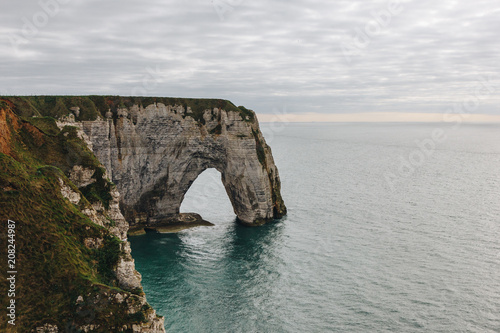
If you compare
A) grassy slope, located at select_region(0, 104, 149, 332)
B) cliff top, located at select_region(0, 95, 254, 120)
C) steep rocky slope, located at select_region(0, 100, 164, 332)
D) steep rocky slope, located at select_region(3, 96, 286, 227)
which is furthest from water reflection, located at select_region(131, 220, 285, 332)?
cliff top, located at select_region(0, 95, 254, 120)

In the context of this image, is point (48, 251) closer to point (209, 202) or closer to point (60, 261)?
point (60, 261)

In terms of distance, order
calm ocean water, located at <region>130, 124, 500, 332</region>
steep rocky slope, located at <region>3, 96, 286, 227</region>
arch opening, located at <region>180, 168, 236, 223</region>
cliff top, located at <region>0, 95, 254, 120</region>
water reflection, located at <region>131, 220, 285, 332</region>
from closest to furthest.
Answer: calm ocean water, located at <region>130, 124, 500, 332</region>, water reflection, located at <region>131, 220, 285, 332</region>, cliff top, located at <region>0, 95, 254, 120</region>, steep rocky slope, located at <region>3, 96, 286, 227</region>, arch opening, located at <region>180, 168, 236, 223</region>

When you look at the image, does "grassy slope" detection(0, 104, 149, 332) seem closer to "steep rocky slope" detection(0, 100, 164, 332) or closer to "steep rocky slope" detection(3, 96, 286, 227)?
"steep rocky slope" detection(0, 100, 164, 332)

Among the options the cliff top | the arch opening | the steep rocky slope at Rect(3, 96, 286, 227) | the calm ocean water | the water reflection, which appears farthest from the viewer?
the arch opening

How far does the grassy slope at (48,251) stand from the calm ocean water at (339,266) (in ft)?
51.7

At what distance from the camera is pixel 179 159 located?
232 ft

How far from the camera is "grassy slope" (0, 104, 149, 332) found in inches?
889

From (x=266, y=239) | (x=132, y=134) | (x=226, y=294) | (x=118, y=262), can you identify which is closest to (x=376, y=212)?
(x=266, y=239)

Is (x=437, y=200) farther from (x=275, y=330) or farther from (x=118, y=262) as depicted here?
(x=118, y=262)

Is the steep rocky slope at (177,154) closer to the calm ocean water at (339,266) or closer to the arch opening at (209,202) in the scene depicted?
the arch opening at (209,202)

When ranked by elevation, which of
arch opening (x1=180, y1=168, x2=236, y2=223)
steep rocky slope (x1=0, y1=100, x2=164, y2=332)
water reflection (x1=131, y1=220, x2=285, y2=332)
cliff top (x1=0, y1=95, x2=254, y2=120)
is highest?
cliff top (x1=0, y1=95, x2=254, y2=120)

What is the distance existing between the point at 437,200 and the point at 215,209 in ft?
169

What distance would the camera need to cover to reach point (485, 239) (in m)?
58.8

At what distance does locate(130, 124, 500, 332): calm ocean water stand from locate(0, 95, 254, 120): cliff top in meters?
23.4
